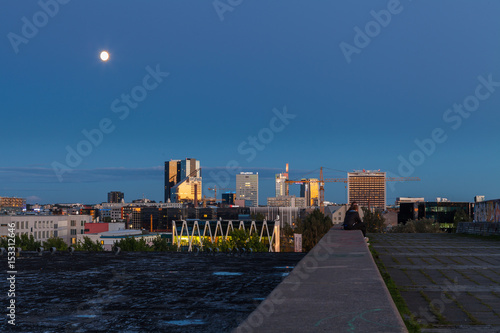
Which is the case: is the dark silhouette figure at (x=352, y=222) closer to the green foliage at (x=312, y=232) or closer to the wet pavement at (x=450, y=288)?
the wet pavement at (x=450, y=288)

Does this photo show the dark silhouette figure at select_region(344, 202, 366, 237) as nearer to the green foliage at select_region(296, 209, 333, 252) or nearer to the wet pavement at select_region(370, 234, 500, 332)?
the wet pavement at select_region(370, 234, 500, 332)

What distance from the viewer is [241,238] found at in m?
66.4

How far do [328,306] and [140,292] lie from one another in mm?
5258

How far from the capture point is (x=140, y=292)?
27.5ft

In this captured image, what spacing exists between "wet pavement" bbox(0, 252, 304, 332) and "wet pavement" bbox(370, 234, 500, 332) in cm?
242

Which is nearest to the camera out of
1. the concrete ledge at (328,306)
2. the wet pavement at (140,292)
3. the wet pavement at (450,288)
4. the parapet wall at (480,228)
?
the concrete ledge at (328,306)

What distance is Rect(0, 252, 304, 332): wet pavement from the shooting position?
5910 millimetres

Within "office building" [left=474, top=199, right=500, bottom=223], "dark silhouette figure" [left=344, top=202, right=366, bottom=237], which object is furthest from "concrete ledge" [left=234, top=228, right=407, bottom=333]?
"office building" [left=474, top=199, right=500, bottom=223]

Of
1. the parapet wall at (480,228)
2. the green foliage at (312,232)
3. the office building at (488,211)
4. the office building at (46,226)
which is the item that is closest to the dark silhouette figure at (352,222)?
the parapet wall at (480,228)

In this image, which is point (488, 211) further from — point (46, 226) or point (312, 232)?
point (46, 226)

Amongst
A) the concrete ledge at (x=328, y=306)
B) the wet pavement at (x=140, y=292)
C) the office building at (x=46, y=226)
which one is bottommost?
the office building at (x=46, y=226)

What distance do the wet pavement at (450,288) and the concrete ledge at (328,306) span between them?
1.14 m

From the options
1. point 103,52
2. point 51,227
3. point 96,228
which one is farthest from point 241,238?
point 96,228

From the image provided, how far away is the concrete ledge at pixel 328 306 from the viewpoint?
3.25m
